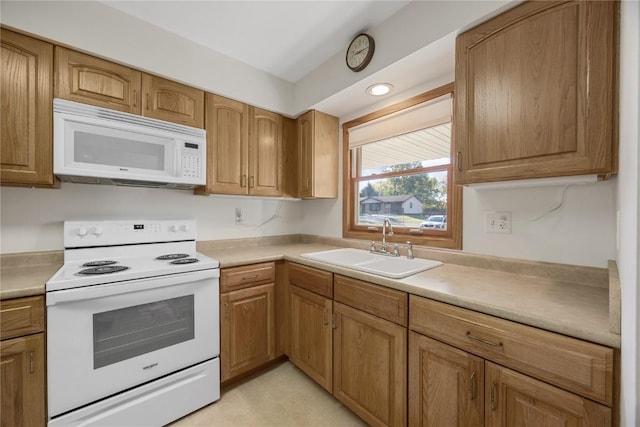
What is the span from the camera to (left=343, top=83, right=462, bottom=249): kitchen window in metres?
1.77

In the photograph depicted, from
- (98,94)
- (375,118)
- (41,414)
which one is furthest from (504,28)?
(41,414)

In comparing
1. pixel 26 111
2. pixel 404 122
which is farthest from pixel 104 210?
pixel 404 122

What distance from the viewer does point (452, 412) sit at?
3.56ft

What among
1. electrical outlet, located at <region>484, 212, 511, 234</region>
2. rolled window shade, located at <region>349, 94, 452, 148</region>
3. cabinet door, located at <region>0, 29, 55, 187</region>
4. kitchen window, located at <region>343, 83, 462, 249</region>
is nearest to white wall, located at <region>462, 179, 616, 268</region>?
electrical outlet, located at <region>484, 212, 511, 234</region>

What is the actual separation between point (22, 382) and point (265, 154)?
1.94 metres

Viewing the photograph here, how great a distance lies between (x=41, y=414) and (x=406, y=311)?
1763 mm

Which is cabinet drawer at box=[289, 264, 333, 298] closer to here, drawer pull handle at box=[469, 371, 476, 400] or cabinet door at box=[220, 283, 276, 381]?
cabinet door at box=[220, 283, 276, 381]

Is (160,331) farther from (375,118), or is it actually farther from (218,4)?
(375,118)

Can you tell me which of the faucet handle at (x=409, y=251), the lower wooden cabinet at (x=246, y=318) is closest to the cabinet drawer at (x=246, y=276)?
the lower wooden cabinet at (x=246, y=318)

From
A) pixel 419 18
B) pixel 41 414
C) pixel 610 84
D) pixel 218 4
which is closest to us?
pixel 610 84

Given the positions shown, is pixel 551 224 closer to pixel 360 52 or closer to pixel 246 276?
pixel 360 52

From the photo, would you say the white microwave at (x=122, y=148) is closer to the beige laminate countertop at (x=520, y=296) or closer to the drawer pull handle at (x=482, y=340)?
the beige laminate countertop at (x=520, y=296)

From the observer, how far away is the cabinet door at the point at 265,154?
7.38ft

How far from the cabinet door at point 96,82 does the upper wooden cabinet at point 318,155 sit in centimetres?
128
